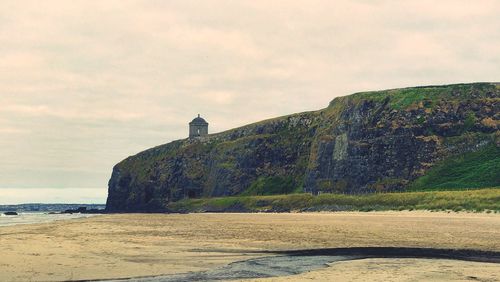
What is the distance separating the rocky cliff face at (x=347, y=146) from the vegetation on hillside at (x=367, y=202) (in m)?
16.2

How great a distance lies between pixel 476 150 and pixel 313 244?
84.3m

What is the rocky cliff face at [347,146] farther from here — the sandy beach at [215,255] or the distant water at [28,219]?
the sandy beach at [215,255]

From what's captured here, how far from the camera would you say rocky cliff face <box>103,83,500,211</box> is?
10959cm

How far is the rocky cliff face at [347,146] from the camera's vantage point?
360 ft

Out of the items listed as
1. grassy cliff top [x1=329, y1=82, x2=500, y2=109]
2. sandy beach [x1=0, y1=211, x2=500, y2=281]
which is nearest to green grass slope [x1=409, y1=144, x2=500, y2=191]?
grassy cliff top [x1=329, y1=82, x2=500, y2=109]

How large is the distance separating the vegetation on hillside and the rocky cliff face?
16204mm

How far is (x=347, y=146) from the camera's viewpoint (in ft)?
399

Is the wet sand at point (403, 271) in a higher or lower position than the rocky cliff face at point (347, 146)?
lower

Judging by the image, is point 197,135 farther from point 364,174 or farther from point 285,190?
point 364,174

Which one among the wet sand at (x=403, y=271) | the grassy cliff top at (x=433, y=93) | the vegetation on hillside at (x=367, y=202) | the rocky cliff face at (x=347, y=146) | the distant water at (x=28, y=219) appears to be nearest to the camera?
the wet sand at (x=403, y=271)

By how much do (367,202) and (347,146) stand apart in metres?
40.1

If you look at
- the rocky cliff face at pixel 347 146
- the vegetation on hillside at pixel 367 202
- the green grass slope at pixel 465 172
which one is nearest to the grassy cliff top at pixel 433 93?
the rocky cliff face at pixel 347 146

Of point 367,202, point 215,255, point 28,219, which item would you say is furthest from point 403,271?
point 28,219

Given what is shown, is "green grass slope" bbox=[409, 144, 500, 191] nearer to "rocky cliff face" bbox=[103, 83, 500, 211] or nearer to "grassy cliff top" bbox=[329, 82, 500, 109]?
"rocky cliff face" bbox=[103, 83, 500, 211]
